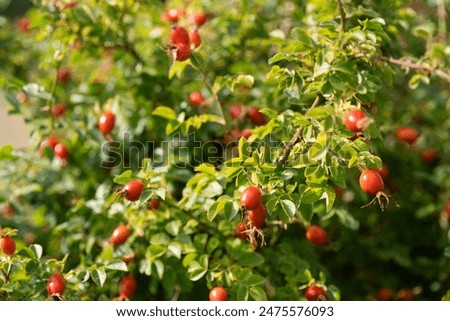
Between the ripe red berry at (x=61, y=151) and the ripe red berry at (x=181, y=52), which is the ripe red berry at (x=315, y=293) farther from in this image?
the ripe red berry at (x=61, y=151)

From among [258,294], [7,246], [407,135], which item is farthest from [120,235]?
[407,135]

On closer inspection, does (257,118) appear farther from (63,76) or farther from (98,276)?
(63,76)

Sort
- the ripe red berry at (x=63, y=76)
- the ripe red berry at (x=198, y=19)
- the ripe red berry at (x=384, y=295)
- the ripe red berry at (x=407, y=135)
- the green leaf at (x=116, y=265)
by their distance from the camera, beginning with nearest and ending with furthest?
the green leaf at (x=116, y=265) < the ripe red berry at (x=198, y=19) < the ripe red berry at (x=384, y=295) < the ripe red berry at (x=407, y=135) < the ripe red berry at (x=63, y=76)

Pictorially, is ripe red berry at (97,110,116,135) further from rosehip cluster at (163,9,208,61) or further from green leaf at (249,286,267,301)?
green leaf at (249,286,267,301)

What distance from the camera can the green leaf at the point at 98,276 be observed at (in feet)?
5.48

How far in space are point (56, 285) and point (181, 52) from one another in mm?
735

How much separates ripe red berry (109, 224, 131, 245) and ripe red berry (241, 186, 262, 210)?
0.57m

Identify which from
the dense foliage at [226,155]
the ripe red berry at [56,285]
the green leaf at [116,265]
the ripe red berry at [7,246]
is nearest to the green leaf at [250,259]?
the dense foliage at [226,155]

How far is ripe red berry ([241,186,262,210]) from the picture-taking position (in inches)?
57.4

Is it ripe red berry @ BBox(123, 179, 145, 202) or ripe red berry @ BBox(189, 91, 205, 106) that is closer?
ripe red berry @ BBox(123, 179, 145, 202)

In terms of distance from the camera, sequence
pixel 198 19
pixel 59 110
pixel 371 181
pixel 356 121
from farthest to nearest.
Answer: pixel 59 110 → pixel 198 19 → pixel 371 181 → pixel 356 121

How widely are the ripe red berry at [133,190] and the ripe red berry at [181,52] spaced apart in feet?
1.26

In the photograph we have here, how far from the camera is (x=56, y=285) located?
Answer: 5.31ft

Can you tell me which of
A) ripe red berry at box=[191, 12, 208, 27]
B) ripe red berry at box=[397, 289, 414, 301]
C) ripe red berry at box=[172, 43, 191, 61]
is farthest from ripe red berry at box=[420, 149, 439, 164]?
ripe red berry at box=[172, 43, 191, 61]
